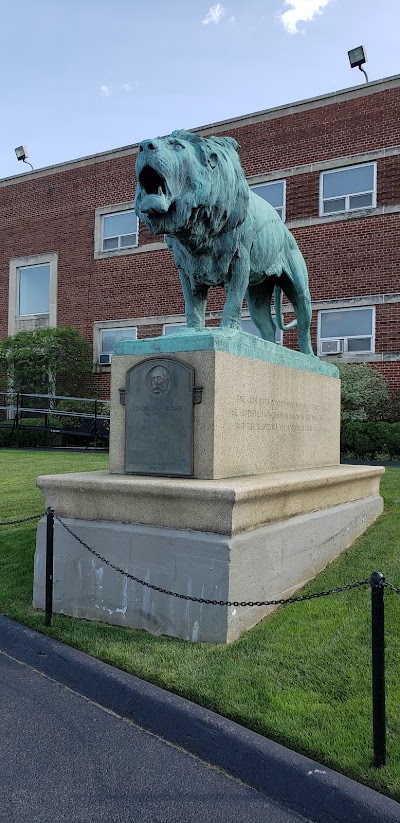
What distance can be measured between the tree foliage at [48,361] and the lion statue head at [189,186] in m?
16.8

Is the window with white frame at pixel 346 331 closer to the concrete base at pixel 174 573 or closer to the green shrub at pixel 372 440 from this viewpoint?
the green shrub at pixel 372 440

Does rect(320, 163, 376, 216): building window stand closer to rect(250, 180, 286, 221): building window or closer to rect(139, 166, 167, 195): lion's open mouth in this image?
rect(250, 180, 286, 221): building window

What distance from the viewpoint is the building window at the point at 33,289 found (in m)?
23.7

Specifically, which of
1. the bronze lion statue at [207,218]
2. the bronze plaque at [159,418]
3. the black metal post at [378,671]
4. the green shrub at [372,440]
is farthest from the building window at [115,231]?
the black metal post at [378,671]

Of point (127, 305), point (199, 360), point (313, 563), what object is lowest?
point (313, 563)

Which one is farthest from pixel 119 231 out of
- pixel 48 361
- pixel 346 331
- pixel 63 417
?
pixel 346 331

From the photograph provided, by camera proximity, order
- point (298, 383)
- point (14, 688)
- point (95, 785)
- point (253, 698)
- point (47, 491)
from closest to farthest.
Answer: point (95, 785) < point (253, 698) < point (14, 688) < point (47, 491) < point (298, 383)

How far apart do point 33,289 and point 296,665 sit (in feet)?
72.9

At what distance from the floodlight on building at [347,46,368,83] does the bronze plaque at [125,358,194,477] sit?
1754 centimetres

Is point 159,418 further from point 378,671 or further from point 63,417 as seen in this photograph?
point 63,417

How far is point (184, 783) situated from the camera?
9.29 feet

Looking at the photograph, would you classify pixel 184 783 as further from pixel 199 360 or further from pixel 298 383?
pixel 298 383

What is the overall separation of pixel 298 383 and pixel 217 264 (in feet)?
5.18

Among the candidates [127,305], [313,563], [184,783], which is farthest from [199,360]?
[127,305]
